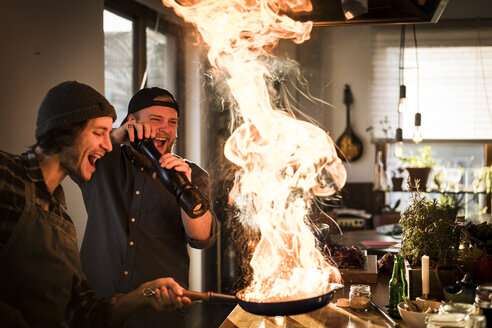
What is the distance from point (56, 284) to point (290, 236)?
1.09m

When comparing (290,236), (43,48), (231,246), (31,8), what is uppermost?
(31,8)

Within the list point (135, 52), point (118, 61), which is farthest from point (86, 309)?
point (135, 52)

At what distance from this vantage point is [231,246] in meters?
5.72

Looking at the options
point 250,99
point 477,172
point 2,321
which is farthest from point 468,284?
point 477,172

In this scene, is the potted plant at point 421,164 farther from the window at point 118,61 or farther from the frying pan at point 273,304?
the frying pan at point 273,304

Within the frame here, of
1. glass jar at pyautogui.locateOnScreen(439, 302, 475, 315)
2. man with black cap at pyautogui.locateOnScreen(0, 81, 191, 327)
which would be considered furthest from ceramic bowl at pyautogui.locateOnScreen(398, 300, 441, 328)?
man with black cap at pyautogui.locateOnScreen(0, 81, 191, 327)

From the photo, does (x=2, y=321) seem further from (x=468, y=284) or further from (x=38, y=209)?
(x=468, y=284)

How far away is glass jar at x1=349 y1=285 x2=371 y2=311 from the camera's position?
7.22 ft

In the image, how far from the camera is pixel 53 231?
5.98 feet

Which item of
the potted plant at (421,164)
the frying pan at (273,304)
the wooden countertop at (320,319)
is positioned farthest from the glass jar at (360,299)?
the potted plant at (421,164)

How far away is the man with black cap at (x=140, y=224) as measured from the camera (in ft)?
8.17

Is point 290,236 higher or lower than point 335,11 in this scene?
lower

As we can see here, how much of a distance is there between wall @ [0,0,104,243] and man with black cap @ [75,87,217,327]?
460mm

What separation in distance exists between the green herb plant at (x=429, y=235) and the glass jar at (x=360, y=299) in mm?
272
